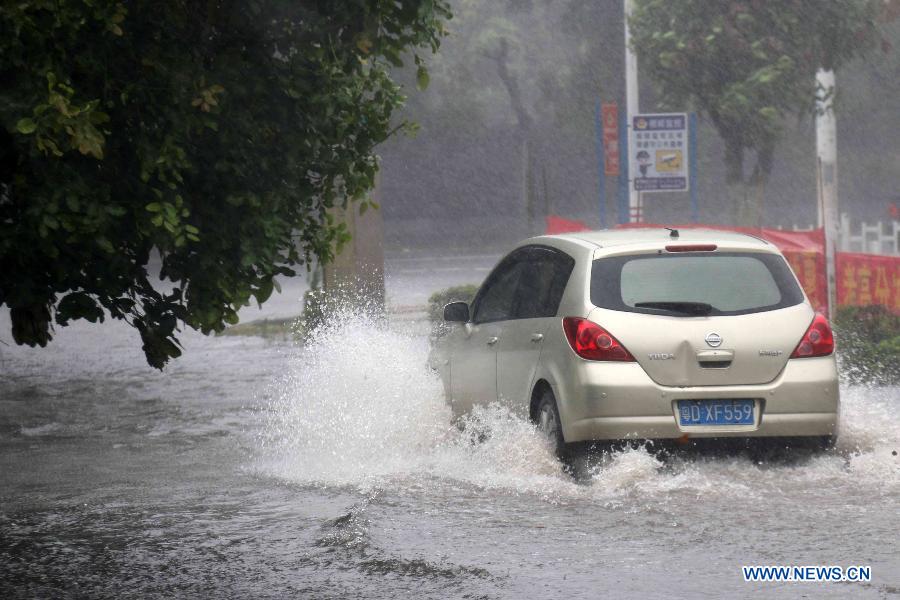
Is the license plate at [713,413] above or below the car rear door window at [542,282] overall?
below

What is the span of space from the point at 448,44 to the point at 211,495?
5219cm

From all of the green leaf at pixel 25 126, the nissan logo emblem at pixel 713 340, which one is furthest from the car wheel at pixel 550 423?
the green leaf at pixel 25 126

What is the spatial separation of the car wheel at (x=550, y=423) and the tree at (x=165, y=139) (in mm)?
1671

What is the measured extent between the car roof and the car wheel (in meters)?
0.96

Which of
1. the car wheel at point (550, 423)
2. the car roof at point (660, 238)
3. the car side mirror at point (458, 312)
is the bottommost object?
the car wheel at point (550, 423)

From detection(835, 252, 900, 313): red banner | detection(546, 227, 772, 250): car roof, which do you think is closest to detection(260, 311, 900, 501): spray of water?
detection(546, 227, 772, 250): car roof

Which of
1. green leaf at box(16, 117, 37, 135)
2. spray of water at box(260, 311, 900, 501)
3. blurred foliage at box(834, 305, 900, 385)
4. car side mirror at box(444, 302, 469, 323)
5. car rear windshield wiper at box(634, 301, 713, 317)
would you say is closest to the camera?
green leaf at box(16, 117, 37, 135)

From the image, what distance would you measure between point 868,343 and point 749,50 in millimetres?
10759

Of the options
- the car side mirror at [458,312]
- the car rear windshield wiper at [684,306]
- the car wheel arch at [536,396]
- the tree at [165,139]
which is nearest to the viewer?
the tree at [165,139]

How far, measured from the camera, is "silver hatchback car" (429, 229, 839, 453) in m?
8.42

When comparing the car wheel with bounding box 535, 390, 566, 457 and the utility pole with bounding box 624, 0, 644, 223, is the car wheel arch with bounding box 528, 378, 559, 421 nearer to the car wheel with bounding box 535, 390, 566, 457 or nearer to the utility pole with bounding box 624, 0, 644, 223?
the car wheel with bounding box 535, 390, 566, 457

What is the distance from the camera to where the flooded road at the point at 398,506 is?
6.55 metres

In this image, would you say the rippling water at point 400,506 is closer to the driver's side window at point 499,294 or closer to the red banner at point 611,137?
Result: the driver's side window at point 499,294

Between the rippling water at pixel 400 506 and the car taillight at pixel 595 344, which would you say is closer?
the rippling water at pixel 400 506
